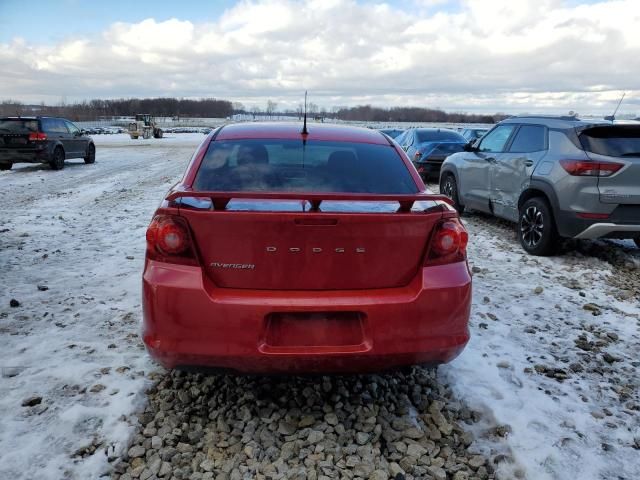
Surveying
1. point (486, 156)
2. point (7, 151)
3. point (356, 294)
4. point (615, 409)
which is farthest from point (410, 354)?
point (7, 151)

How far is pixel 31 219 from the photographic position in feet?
26.2

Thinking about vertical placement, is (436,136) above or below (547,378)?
above

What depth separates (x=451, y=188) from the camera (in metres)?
9.40

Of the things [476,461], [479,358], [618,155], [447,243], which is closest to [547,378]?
[479,358]

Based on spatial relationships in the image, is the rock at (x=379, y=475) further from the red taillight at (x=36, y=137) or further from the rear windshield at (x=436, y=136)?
the red taillight at (x=36, y=137)

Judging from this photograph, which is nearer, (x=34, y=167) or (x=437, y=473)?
(x=437, y=473)

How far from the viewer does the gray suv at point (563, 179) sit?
5527mm

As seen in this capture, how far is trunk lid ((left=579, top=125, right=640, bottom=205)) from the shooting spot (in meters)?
5.46

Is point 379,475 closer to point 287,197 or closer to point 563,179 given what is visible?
point 287,197

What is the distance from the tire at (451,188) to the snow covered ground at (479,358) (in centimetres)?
235

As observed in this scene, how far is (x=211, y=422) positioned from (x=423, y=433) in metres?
1.21

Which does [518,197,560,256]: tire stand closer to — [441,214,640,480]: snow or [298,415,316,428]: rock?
[441,214,640,480]: snow

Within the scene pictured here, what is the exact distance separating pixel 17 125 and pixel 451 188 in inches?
502

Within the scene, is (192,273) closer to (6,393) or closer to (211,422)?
(211,422)
